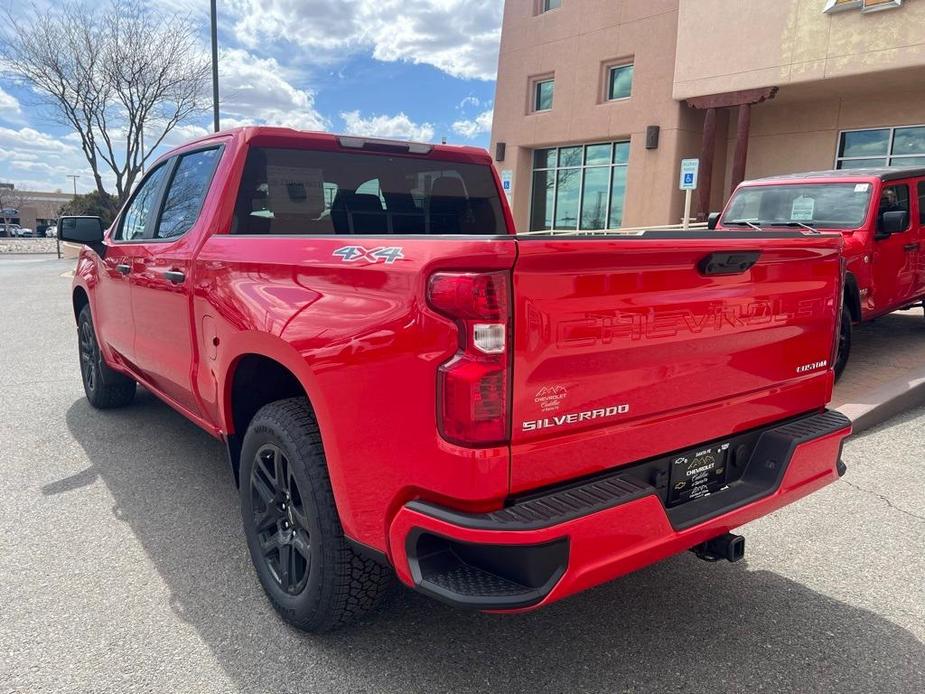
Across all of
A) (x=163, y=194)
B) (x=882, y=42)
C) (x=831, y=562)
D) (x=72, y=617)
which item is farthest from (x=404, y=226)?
(x=882, y=42)

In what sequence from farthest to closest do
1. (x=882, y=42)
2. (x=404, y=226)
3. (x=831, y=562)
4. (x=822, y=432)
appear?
(x=882, y=42), (x=404, y=226), (x=831, y=562), (x=822, y=432)

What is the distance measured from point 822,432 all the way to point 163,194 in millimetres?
3634

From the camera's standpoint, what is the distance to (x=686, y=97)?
16.5 m

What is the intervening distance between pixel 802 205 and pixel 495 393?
6666 millimetres

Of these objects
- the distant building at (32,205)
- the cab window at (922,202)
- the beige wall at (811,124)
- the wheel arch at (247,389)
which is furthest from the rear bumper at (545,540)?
the distant building at (32,205)

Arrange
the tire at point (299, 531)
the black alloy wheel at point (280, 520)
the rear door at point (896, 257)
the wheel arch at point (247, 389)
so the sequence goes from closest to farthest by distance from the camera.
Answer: the tire at point (299, 531) → the black alloy wheel at point (280, 520) → the wheel arch at point (247, 389) → the rear door at point (896, 257)

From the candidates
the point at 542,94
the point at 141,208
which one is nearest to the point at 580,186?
the point at 542,94

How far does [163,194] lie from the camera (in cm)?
407

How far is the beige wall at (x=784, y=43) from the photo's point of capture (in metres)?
13.0

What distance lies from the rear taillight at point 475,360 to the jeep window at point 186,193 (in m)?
2.13

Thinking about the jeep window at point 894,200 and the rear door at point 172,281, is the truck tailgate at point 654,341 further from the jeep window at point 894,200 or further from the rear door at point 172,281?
the jeep window at point 894,200

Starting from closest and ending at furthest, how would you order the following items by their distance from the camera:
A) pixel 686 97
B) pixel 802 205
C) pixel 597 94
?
pixel 802 205 → pixel 686 97 → pixel 597 94

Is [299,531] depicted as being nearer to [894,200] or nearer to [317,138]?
[317,138]

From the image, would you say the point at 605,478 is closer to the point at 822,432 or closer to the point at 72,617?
the point at 822,432
